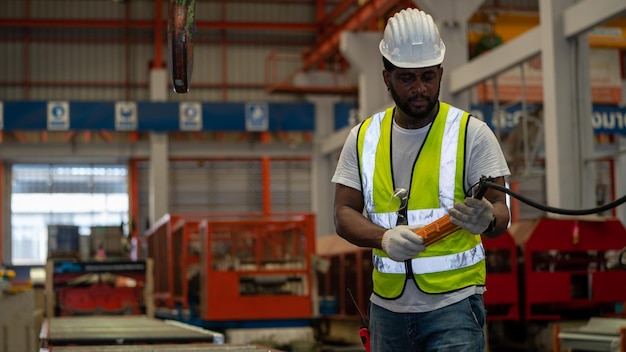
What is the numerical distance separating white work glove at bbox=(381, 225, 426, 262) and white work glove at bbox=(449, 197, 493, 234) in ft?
0.51

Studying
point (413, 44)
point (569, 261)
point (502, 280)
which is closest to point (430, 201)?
point (413, 44)

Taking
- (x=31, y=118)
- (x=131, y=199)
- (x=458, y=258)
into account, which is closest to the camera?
(x=458, y=258)

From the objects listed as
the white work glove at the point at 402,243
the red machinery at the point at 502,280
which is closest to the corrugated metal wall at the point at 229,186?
the red machinery at the point at 502,280

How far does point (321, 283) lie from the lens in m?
18.8

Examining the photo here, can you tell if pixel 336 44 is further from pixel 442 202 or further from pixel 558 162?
pixel 442 202

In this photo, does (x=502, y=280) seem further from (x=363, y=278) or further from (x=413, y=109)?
(x=413, y=109)

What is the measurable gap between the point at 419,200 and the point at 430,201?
37 mm

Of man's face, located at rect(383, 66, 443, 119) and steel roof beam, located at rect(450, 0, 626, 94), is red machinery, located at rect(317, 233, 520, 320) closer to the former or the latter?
steel roof beam, located at rect(450, 0, 626, 94)

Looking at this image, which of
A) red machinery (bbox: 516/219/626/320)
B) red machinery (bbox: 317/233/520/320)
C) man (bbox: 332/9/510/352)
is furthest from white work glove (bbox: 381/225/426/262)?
red machinery (bbox: 516/219/626/320)

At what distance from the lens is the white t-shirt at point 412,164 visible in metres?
3.02

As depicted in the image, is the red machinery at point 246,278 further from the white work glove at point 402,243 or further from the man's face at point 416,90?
the white work glove at point 402,243

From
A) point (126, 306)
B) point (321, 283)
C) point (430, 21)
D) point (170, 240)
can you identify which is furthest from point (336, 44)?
point (430, 21)

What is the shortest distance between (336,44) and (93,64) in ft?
31.6

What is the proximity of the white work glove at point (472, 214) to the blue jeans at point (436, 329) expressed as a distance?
348mm
